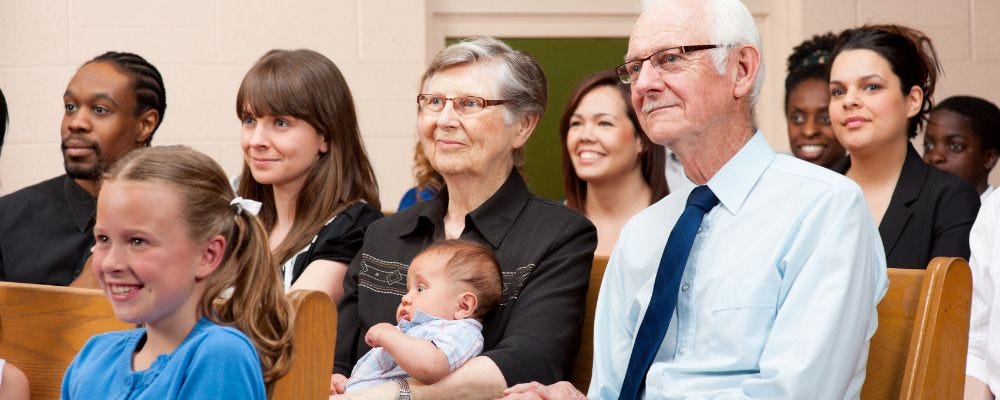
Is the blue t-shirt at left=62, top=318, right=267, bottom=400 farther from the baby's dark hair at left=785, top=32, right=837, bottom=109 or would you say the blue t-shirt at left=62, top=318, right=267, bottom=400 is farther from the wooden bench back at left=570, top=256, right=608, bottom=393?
the baby's dark hair at left=785, top=32, right=837, bottom=109

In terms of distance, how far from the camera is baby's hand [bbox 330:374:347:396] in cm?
231

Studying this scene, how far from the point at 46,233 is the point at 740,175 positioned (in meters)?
1.85

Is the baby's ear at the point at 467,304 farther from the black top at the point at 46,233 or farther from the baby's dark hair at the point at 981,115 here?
the baby's dark hair at the point at 981,115

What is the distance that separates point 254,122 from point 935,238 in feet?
5.16

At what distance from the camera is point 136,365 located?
1844 millimetres

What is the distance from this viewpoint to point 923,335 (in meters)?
1.92

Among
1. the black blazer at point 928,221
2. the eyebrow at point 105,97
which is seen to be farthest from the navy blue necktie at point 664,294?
the eyebrow at point 105,97

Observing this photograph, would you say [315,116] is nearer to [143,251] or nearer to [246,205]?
[246,205]

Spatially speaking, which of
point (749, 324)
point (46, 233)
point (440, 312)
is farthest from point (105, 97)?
point (749, 324)

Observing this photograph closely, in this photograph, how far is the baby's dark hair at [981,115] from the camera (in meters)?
3.92

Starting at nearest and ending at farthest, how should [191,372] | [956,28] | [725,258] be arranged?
[191,372], [725,258], [956,28]

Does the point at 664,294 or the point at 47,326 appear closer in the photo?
the point at 664,294

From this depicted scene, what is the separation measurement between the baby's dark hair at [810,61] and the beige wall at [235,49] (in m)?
0.41

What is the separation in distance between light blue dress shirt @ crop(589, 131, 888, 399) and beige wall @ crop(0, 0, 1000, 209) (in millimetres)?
2324
